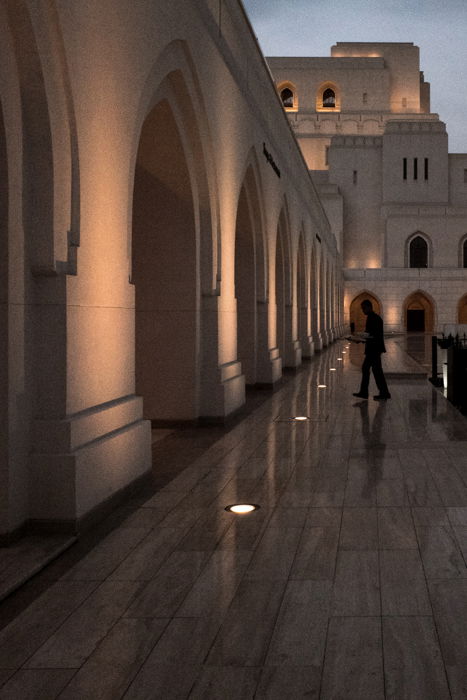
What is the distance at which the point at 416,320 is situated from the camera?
47781 millimetres

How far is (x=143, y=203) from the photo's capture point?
7848 mm

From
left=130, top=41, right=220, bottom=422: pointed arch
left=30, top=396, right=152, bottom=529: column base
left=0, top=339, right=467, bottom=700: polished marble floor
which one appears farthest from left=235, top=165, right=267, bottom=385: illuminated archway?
left=30, top=396, right=152, bottom=529: column base

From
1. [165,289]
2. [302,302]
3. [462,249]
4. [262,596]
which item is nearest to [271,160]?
[165,289]

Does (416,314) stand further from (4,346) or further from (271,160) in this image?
(4,346)

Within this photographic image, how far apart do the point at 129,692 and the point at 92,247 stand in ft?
9.38

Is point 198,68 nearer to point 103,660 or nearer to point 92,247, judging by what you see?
point 92,247

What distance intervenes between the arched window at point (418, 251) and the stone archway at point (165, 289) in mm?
39043

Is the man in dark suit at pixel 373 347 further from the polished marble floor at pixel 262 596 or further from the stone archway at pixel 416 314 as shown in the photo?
the stone archway at pixel 416 314

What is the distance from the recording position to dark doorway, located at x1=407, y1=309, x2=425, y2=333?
1874 inches

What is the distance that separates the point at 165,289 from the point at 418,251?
3944cm

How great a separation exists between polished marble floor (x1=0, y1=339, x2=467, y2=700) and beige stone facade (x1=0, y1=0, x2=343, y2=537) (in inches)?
21.6

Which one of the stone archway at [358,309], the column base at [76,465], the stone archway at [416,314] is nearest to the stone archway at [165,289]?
the column base at [76,465]

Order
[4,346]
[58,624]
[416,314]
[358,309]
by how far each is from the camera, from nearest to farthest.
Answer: [58,624]
[4,346]
[358,309]
[416,314]

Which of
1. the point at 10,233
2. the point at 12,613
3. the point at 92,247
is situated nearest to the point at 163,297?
the point at 92,247
